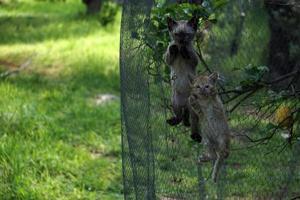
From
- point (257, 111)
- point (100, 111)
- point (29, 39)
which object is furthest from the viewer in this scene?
point (29, 39)

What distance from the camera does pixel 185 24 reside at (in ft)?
8.39

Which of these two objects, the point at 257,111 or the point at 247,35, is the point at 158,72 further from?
the point at 247,35

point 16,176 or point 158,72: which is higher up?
point 158,72

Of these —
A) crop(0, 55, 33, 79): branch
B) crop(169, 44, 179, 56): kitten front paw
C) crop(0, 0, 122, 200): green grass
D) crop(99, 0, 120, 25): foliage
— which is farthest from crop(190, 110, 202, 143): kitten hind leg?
crop(99, 0, 120, 25): foliage

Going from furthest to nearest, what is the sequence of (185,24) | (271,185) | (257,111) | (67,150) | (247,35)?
(67,150)
(247,35)
(271,185)
(257,111)
(185,24)

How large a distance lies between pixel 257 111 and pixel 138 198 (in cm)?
111

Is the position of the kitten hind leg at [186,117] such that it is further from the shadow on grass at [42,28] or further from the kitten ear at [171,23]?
the shadow on grass at [42,28]

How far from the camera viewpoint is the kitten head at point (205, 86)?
2402mm

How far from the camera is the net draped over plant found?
10.8 ft

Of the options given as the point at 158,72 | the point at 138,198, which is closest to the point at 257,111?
the point at 158,72

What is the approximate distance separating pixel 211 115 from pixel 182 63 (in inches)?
10.8

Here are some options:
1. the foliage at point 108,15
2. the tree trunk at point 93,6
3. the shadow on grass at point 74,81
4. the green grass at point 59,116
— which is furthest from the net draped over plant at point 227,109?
the tree trunk at point 93,6

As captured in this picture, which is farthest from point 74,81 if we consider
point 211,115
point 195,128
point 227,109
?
point 211,115

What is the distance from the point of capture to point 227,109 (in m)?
3.18
